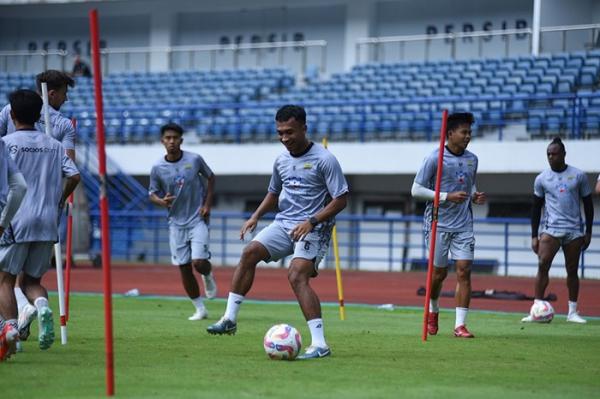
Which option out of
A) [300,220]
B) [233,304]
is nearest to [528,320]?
[300,220]

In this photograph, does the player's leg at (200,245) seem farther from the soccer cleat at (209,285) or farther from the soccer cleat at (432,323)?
the soccer cleat at (432,323)

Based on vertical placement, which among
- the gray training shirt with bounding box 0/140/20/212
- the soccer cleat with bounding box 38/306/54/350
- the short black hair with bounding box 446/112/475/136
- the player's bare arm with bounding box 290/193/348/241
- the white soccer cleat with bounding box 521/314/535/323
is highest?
the short black hair with bounding box 446/112/475/136

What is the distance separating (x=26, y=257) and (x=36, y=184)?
2.10 feet

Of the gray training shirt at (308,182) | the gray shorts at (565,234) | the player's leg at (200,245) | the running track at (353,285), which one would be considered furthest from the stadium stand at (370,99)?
the gray training shirt at (308,182)

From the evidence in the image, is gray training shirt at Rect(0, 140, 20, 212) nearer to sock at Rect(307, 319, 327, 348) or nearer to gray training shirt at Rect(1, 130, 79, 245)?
gray training shirt at Rect(1, 130, 79, 245)

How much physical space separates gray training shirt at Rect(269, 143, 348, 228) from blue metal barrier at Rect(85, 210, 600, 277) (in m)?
17.5

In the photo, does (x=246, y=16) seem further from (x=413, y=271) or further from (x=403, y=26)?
(x=413, y=271)

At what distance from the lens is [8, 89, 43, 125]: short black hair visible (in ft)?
33.3

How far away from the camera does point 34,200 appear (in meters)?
10.3

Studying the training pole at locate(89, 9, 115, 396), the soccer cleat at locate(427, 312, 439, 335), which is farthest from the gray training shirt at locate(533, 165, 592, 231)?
the training pole at locate(89, 9, 115, 396)

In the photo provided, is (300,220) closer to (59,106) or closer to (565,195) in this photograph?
(59,106)

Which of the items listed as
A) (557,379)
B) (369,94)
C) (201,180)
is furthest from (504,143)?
(557,379)

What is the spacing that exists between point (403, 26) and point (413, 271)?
12.2 metres

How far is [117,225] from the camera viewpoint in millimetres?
34062
